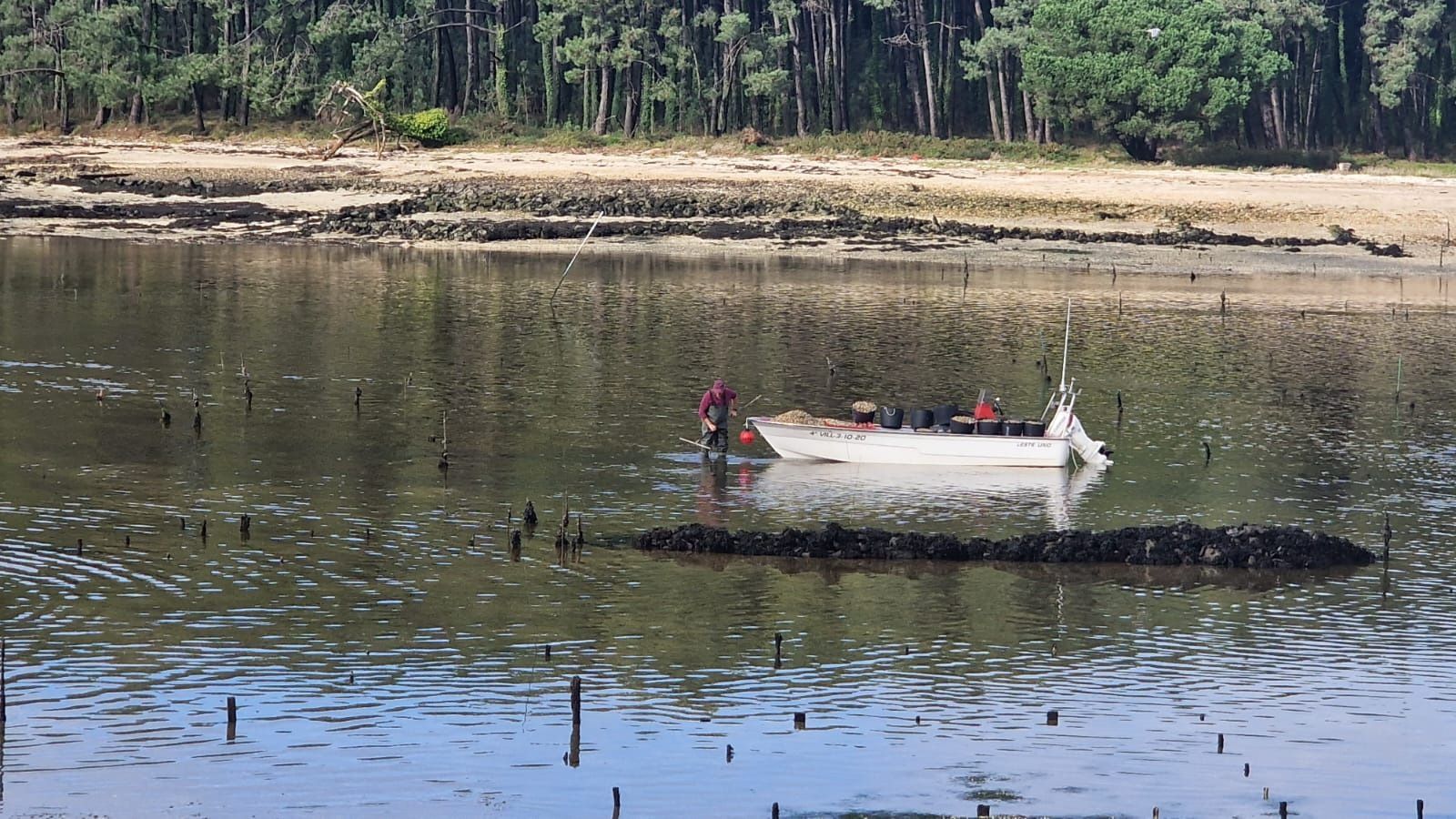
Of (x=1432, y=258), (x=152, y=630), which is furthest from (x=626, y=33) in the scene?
(x=152, y=630)

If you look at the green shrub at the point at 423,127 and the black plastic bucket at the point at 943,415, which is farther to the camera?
the green shrub at the point at 423,127

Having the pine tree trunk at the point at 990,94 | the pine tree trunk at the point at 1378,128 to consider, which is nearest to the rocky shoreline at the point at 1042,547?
the pine tree trunk at the point at 990,94

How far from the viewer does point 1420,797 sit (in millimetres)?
17578

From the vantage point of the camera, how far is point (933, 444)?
33.0 m

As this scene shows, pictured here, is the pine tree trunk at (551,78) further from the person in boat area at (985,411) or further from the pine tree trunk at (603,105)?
the person in boat area at (985,411)

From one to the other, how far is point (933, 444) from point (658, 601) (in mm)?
10364

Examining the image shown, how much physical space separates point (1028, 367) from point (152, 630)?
1062 inches

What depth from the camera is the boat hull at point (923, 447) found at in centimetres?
3291

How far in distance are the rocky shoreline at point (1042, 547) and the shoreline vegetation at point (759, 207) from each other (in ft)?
125

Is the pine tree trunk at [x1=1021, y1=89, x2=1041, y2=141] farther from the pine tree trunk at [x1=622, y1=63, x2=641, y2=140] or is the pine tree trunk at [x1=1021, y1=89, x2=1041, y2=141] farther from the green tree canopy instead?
the pine tree trunk at [x1=622, y1=63, x2=641, y2=140]

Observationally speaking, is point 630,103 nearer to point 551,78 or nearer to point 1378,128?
point 551,78

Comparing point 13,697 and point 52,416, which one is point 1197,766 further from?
point 52,416

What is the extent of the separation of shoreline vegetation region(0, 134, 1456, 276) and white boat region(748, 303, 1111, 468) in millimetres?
31452

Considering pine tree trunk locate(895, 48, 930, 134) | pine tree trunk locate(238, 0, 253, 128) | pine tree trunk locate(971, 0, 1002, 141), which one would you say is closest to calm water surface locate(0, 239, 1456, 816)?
pine tree trunk locate(238, 0, 253, 128)
